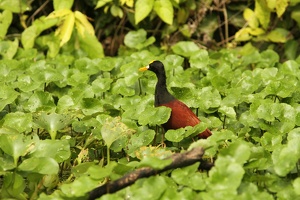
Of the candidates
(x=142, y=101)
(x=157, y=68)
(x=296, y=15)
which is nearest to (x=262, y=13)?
(x=296, y=15)

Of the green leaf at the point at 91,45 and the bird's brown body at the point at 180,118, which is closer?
the bird's brown body at the point at 180,118

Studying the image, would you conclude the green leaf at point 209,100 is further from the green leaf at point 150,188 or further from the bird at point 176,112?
the green leaf at point 150,188

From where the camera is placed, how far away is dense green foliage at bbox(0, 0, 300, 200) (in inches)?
131

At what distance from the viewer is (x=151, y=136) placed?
399 cm

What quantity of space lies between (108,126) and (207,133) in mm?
593

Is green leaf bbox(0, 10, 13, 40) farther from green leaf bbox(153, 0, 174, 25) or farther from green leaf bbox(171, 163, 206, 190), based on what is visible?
green leaf bbox(171, 163, 206, 190)

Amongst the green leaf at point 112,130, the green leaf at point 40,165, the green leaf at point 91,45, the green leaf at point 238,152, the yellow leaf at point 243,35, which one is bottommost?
Result: the yellow leaf at point 243,35

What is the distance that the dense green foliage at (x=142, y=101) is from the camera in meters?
3.33

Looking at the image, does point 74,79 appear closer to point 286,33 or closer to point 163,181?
point 163,181

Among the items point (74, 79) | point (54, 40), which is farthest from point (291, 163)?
point (54, 40)

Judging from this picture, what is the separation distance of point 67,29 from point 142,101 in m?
1.53

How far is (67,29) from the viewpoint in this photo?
5816 mm

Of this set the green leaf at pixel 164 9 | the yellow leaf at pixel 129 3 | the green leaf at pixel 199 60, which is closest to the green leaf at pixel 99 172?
the green leaf at pixel 199 60

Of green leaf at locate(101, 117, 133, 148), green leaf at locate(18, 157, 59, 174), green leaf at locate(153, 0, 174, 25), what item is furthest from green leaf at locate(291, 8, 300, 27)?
green leaf at locate(18, 157, 59, 174)
